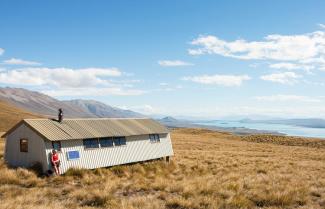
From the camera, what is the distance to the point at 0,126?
127500 millimetres

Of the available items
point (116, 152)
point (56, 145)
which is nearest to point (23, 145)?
point (56, 145)

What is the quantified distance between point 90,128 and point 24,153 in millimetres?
5067

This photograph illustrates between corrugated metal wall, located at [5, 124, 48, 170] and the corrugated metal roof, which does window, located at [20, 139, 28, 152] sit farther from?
the corrugated metal roof

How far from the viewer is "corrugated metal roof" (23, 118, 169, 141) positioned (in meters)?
26.3

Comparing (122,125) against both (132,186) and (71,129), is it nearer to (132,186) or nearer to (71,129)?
(71,129)

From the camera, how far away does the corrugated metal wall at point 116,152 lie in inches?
1033

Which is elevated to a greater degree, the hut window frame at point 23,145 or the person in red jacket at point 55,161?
the hut window frame at point 23,145

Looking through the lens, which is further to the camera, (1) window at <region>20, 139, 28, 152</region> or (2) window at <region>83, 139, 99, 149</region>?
(2) window at <region>83, 139, 99, 149</region>

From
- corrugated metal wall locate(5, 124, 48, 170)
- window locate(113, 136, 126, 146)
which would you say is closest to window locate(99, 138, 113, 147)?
window locate(113, 136, 126, 146)

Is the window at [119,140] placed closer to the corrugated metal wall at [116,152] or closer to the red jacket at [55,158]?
the corrugated metal wall at [116,152]

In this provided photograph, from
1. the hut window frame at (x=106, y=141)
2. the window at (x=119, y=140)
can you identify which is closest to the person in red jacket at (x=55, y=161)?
the hut window frame at (x=106, y=141)

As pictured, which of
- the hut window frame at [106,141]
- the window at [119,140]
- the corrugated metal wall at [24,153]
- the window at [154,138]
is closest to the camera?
the corrugated metal wall at [24,153]

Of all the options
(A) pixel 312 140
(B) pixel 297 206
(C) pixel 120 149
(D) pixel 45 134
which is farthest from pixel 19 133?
(A) pixel 312 140

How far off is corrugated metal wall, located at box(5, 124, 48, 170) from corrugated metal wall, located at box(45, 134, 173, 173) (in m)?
0.63
